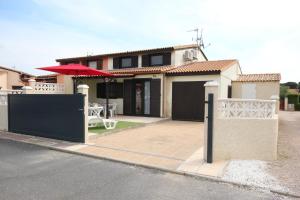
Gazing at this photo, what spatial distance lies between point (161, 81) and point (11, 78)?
20822 mm

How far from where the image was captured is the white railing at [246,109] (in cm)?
580

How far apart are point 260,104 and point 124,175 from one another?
12.3 feet

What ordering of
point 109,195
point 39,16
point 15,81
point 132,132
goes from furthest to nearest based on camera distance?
point 15,81 < point 39,16 < point 132,132 < point 109,195

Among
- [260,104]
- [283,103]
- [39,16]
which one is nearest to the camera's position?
[260,104]

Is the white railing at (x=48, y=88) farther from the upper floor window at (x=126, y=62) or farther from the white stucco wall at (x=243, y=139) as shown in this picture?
the white stucco wall at (x=243, y=139)

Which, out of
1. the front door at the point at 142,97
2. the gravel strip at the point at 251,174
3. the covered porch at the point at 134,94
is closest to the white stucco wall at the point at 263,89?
the covered porch at the point at 134,94

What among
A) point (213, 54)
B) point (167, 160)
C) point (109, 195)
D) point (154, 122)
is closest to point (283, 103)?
point (213, 54)

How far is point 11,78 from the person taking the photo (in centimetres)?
2661

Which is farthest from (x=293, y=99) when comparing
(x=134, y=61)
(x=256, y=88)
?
(x=134, y=61)

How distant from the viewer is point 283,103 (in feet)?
98.2

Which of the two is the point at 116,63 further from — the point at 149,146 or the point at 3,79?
the point at 3,79

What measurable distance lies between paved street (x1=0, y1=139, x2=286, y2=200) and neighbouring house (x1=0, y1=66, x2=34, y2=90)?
22.4m

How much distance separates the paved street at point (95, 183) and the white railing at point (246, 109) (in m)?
1.99

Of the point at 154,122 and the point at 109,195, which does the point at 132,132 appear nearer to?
the point at 154,122
